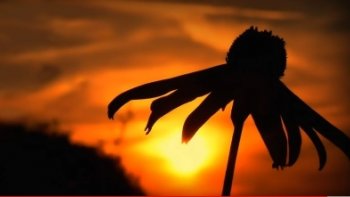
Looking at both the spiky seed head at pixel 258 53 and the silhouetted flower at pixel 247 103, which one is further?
the spiky seed head at pixel 258 53

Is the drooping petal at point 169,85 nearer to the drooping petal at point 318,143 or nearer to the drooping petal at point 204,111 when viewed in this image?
the drooping petal at point 204,111

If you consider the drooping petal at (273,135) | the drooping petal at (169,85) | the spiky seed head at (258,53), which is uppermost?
the spiky seed head at (258,53)

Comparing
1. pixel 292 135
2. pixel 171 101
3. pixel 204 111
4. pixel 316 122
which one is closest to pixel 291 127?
pixel 292 135

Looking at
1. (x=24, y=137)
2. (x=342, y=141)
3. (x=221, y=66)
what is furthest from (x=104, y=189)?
(x=342, y=141)

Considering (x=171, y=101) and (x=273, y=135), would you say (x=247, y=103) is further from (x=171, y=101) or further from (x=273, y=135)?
(x=171, y=101)

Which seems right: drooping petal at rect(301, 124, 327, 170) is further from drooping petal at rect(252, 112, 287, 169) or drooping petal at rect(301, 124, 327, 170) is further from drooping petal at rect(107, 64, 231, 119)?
drooping petal at rect(107, 64, 231, 119)

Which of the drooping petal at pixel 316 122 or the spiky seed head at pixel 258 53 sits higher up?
the spiky seed head at pixel 258 53

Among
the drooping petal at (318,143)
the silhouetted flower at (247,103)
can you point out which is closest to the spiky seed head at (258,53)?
the silhouetted flower at (247,103)
